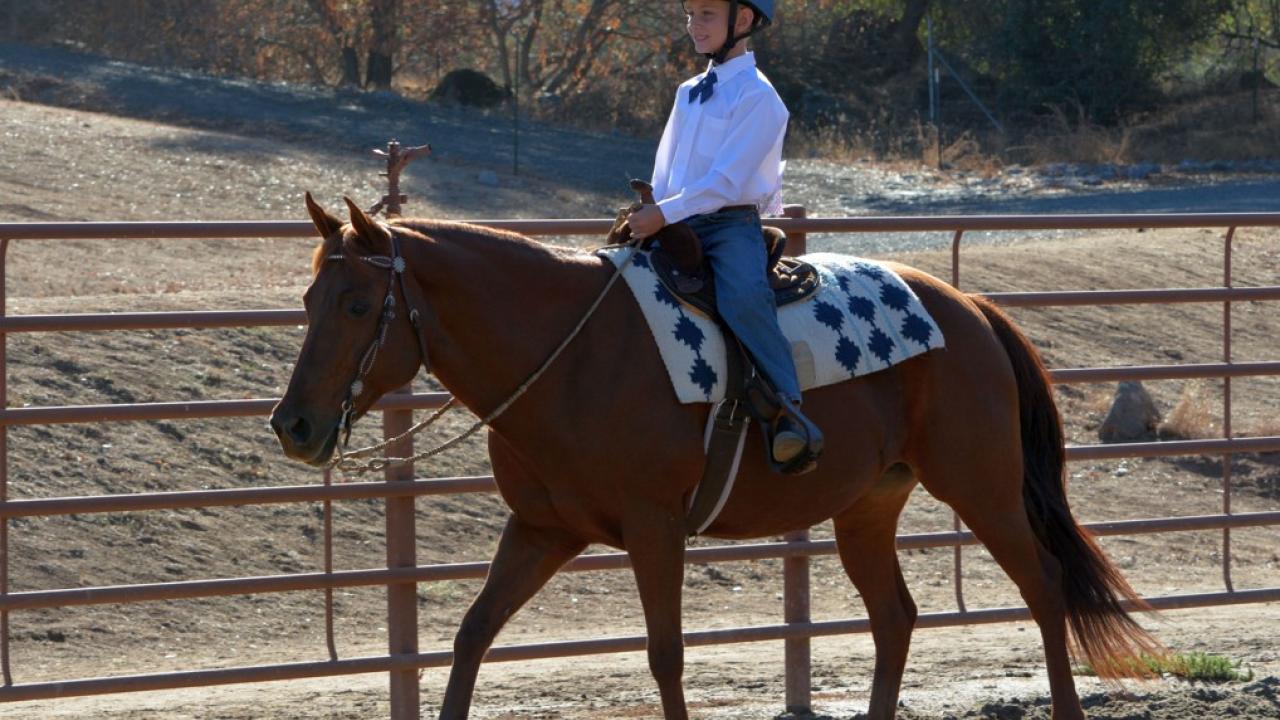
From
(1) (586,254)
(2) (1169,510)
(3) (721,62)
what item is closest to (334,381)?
(1) (586,254)

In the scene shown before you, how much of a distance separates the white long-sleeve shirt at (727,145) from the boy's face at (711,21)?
77 millimetres

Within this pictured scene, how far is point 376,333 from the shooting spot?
438 cm

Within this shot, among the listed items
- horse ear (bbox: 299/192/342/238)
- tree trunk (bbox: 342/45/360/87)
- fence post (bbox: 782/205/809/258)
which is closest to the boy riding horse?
horse ear (bbox: 299/192/342/238)

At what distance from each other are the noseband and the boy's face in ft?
3.71

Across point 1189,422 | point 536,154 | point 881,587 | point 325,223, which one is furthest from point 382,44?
point 325,223

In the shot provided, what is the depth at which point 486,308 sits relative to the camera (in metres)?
4.63

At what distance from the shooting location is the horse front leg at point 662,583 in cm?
472

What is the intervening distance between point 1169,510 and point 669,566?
6.77 m

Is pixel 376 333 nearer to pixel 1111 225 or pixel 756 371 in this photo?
pixel 756 371

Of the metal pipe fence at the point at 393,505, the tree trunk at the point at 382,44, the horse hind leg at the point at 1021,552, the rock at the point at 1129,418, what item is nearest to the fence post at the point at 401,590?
the metal pipe fence at the point at 393,505

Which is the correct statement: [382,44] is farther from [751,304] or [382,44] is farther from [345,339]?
[345,339]

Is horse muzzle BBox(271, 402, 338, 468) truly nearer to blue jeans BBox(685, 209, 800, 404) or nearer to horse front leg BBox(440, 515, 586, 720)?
horse front leg BBox(440, 515, 586, 720)

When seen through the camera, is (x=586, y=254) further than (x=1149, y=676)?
No

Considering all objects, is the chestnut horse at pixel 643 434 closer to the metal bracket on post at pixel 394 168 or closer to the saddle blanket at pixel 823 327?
the saddle blanket at pixel 823 327
